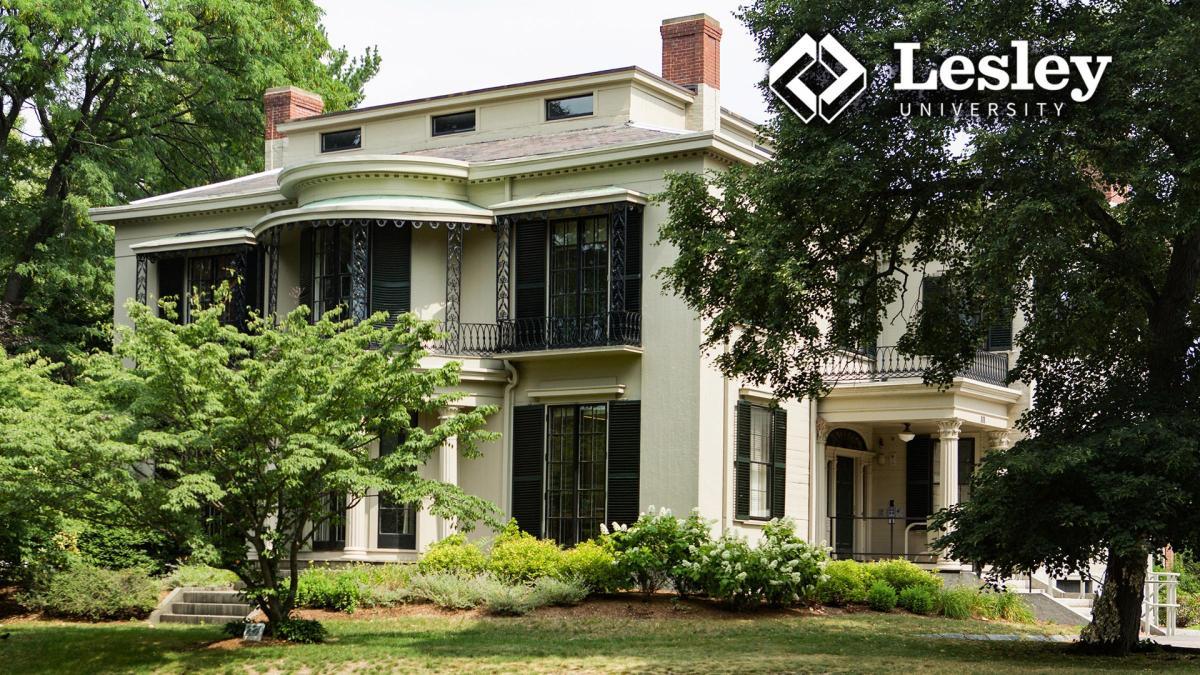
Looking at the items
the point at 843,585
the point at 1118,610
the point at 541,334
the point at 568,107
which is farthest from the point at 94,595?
the point at 1118,610

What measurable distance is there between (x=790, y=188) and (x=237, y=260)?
1488 centimetres

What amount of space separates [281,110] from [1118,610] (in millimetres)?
24299

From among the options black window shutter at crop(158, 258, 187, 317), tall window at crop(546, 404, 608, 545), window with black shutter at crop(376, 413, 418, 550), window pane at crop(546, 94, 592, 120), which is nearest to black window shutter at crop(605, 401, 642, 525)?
tall window at crop(546, 404, 608, 545)

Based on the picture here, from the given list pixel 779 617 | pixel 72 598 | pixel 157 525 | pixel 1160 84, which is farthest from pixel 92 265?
pixel 1160 84

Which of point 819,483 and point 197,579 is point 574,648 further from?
point 819,483

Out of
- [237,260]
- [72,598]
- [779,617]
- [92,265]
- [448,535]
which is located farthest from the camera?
[92,265]

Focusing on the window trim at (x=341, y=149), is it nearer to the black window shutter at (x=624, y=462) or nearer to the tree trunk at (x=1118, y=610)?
the black window shutter at (x=624, y=462)

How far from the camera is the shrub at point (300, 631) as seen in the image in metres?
19.1

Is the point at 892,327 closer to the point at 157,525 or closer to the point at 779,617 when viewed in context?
the point at 779,617

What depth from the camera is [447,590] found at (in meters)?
22.5

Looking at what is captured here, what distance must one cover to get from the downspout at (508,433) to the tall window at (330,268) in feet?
10.9

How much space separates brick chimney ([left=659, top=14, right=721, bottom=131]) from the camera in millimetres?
29609

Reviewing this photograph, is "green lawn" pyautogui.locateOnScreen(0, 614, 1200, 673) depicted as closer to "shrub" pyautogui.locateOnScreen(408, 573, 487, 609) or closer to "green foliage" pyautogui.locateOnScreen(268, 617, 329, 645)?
"green foliage" pyautogui.locateOnScreen(268, 617, 329, 645)

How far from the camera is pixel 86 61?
3572cm
